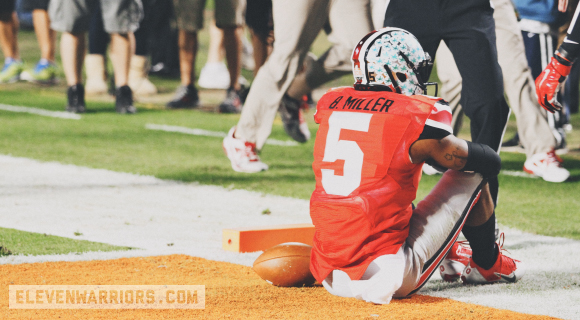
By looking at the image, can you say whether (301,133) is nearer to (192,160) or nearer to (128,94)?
(192,160)

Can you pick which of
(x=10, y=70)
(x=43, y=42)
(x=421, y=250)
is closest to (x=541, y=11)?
(x=421, y=250)

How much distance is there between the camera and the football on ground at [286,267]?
3.64 metres

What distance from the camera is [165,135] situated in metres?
8.24

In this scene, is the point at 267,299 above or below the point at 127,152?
above

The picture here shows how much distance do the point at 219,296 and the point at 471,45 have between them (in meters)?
1.93

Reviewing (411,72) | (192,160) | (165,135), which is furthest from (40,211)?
(165,135)

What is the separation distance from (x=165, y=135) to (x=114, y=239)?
12.4 feet

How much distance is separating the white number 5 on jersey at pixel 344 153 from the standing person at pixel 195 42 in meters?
6.02

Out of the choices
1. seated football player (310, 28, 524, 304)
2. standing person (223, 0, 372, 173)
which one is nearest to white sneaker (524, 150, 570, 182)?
standing person (223, 0, 372, 173)

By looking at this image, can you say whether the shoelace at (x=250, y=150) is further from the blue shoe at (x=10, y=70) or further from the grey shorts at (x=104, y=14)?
the blue shoe at (x=10, y=70)

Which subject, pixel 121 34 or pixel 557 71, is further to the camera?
pixel 121 34

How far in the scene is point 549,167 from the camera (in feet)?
21.1

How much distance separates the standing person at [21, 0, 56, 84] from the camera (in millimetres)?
11164

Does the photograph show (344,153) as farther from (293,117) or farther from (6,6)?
(6,6)
